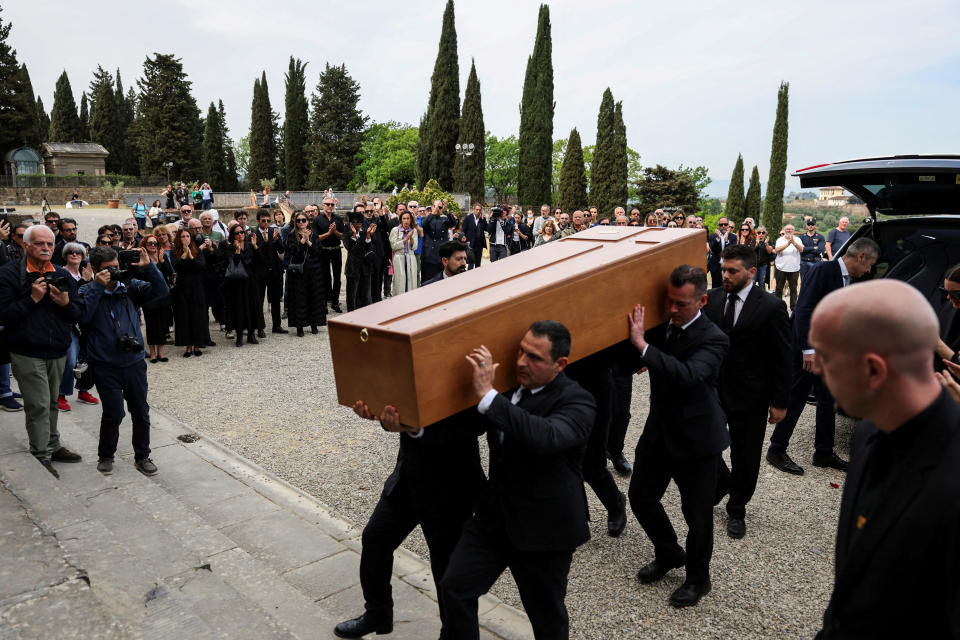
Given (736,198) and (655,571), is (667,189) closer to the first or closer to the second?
(736,198)

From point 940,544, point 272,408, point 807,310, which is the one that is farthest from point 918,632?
point 272,408

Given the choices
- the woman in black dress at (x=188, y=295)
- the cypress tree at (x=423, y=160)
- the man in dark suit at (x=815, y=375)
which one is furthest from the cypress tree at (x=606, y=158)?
the man in dark suit at (x=815, y=375)

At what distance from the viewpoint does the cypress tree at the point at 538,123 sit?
40500mm

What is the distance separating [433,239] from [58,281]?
810cm

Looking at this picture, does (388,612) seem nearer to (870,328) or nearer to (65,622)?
(65,622)

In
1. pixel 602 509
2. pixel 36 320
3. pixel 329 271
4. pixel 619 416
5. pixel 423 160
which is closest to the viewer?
pixel 602 509

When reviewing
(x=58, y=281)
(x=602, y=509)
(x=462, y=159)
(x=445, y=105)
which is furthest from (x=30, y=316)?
(x=445, y=105)

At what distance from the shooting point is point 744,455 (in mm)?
4762

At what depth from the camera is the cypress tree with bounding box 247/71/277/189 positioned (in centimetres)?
5419

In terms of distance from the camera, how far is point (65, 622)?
8.66 ft

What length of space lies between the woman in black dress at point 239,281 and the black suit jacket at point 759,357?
313 inches

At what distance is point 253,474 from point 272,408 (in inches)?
74.2

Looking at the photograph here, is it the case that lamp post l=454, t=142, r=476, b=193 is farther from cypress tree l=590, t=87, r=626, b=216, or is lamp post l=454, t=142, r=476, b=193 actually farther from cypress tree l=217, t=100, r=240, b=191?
cypress tree l=217, t=100, r=240, b=191

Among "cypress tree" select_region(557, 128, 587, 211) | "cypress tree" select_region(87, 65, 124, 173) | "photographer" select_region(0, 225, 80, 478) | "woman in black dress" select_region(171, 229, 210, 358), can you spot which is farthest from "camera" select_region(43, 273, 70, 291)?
"cypress tree" select_region(87, 65, 124, 173)
